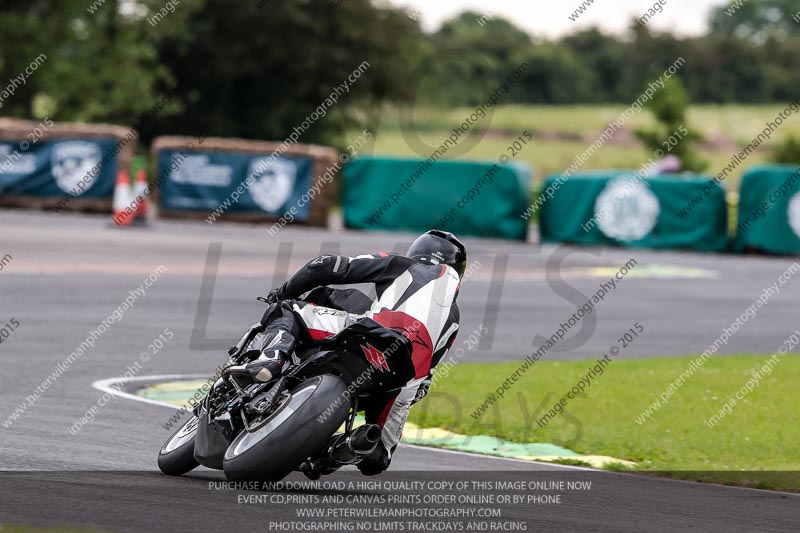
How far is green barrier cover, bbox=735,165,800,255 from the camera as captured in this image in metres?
26.1

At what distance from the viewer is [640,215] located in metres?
27.3

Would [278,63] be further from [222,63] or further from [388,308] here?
[388,308]

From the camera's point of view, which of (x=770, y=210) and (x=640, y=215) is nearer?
(x=770, y=210)

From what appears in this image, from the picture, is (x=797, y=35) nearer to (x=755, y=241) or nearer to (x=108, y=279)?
(x=755, y=241)

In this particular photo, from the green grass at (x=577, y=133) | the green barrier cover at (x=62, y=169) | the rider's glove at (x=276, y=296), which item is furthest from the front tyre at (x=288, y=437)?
the green grass at (x=577, y=133)

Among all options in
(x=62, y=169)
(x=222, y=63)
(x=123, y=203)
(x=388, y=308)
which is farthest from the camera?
(x=222, y=63)

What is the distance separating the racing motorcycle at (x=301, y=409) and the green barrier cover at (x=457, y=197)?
20558 millimetres

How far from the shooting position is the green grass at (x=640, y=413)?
972 cm

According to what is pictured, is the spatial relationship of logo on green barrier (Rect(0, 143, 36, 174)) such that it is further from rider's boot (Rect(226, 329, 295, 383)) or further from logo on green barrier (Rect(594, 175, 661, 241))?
rider's boot (Rect(226, 329, 295, 383))

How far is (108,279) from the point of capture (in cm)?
1830

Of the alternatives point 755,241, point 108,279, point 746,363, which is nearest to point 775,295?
point 755,241

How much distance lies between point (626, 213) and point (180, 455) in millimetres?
20902

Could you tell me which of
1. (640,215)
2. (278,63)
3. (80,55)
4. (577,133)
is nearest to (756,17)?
(577,133)

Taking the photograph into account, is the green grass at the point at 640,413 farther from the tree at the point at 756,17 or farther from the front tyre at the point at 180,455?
the tree at the point at 756,17
